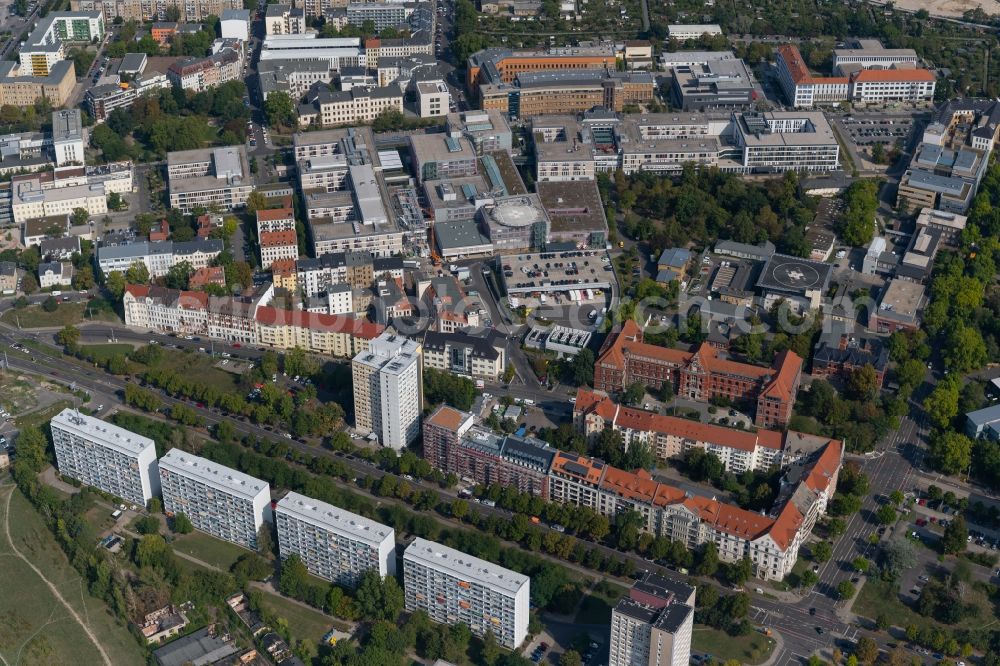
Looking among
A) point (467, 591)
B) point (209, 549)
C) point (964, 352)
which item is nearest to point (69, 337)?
point (209, 549)

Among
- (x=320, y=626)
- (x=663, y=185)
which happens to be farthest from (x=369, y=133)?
(x=320, y=626)

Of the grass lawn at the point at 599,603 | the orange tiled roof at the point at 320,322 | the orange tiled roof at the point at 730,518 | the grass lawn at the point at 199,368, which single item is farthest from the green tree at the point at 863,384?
the grass lawn at the point at 199,368

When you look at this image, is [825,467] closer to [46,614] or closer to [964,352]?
[964,352]

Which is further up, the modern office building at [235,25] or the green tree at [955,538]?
the modern office building at [235,25]

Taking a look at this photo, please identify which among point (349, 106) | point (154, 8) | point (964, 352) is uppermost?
point (154, 8)

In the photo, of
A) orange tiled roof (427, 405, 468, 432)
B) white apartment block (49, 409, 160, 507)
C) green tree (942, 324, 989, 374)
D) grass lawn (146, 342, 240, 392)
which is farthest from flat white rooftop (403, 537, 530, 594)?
green tree (942, 324, 989, 374)

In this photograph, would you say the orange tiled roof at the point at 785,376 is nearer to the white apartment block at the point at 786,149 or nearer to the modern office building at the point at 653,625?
the modern office building at the point at 653,625
